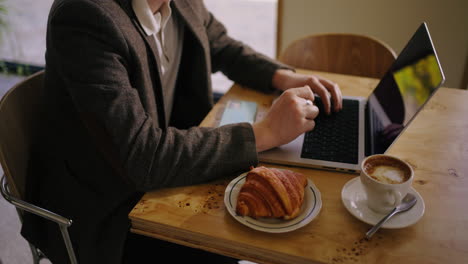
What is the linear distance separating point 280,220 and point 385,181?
199 millimetres

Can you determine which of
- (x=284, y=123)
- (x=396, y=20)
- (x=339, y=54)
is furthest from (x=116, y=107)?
(x=396, y=20)

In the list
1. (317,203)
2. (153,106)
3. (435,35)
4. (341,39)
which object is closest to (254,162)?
(317,203)

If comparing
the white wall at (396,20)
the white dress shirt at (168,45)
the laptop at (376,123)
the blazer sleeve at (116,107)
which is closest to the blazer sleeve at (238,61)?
the white dress shirt at (168,45)

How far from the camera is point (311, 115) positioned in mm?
986

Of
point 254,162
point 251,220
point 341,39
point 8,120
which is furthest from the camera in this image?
point 341,39

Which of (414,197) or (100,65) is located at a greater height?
(100,65)

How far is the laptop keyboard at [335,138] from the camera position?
959 millimetres

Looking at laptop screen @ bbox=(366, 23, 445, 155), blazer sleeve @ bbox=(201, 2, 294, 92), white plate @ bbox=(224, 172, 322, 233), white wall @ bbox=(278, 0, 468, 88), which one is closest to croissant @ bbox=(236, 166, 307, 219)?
white plate @ bbox=(224, 172, 322, 233)

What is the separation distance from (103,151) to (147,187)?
15 cm

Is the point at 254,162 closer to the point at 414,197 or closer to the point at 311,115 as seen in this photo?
the point at 311,115

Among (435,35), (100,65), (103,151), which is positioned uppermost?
(100,65)

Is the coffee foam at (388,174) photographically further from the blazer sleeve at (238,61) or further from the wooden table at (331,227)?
the blazer sleeve at (238,61)

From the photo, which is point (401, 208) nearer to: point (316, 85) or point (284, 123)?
point (284, 123)

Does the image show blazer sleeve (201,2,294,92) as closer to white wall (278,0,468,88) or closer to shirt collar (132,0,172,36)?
shirt collar (132,0,172,36)
